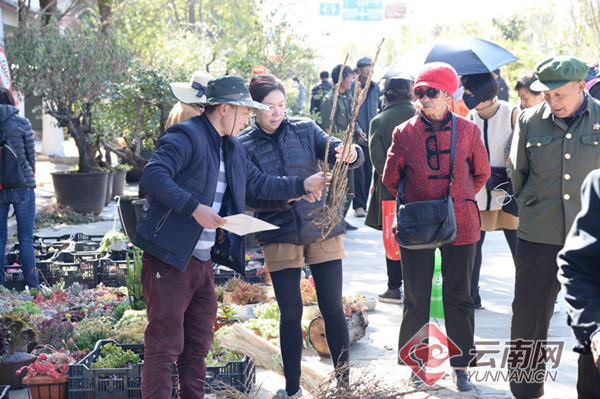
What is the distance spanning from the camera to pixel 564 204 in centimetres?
474

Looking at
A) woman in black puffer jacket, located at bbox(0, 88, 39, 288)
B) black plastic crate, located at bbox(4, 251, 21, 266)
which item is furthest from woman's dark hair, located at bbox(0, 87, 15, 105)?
black plastic crate, located at bbox(4, 251, 21, 266)

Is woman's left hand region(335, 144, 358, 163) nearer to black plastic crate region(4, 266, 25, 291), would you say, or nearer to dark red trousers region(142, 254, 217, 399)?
dark red trousers region(142, 254, 217, 399)

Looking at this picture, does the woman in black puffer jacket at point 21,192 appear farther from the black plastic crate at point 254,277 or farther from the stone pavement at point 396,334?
the stone pavement at point 396,334

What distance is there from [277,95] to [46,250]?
5.48 meters

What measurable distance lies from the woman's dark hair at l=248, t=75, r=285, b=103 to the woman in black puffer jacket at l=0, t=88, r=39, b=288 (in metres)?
3.76

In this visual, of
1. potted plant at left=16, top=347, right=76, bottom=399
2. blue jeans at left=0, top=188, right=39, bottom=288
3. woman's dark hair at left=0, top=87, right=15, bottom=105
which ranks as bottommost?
potted plant at left=16, top=347, right=76, bottom=399

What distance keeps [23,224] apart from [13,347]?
253cm

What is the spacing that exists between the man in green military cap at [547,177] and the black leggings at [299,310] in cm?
110

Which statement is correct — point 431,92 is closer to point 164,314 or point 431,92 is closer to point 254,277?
point 164,314

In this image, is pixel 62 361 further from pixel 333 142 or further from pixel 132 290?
pixel 333 142

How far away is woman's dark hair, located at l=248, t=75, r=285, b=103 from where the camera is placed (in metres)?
4.76

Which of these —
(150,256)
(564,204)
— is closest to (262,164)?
(150,256)

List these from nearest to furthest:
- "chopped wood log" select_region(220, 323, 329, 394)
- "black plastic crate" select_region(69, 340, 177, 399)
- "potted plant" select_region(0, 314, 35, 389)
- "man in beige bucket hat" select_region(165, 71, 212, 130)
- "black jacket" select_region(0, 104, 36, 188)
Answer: "man in beige bucket hat" select_region(165, 71, 212, 130)
"black plastic crate" select_region(69, 340, 177, 399)
"potted plant" select_region(0, 314, 35, 389)
"chopped wood log" select_region(220, 323, 329, 394)
"black jacket" select_region(0, 104, 36, 188)

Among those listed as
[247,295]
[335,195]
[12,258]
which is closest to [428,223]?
[335,195]
